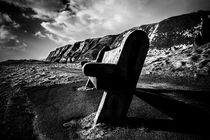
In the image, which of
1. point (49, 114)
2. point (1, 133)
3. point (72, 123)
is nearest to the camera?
point (1, 133)

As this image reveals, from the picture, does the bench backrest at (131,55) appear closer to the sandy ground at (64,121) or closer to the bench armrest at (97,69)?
the bench armrest at (97,69)

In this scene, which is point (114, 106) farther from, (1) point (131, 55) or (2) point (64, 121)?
(2) point (64, 121)

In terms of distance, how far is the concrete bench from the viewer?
1.35 m

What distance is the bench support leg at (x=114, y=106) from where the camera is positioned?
1.56 metres

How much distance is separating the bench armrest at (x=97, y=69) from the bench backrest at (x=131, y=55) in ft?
0.35

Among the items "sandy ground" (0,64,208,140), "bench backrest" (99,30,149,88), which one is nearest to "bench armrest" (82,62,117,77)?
"bench backrest" (99,30,149,88)

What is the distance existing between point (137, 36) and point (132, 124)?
1206 millimetres

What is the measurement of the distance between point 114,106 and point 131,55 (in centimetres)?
76

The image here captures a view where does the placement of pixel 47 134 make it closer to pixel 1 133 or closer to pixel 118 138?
pixel 1 133

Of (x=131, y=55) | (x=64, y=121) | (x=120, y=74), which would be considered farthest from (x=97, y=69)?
(x=64, y=121)

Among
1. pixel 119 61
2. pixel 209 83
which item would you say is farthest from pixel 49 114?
pixel 209 83

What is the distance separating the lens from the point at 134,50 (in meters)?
1.48

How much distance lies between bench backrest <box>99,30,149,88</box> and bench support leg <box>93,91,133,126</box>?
0.20 m

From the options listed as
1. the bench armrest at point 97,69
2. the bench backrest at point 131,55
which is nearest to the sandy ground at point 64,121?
the bench backrest at point 131,55
